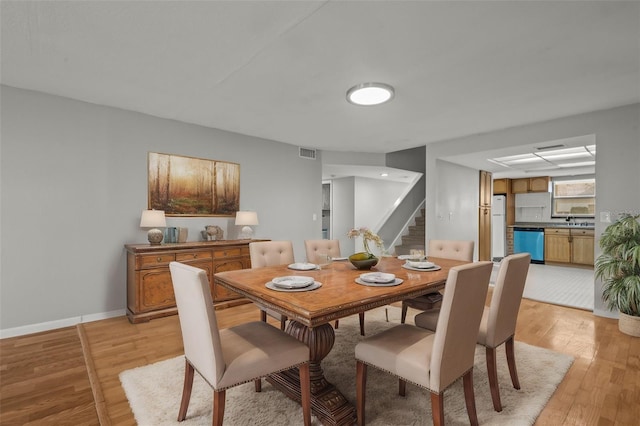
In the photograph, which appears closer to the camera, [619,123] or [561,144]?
[619,123]

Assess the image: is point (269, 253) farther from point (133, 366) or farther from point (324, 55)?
point (324, 55)

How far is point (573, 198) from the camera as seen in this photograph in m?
7.76

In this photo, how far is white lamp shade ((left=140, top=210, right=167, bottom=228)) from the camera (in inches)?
141

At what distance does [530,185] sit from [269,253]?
7.86 metres

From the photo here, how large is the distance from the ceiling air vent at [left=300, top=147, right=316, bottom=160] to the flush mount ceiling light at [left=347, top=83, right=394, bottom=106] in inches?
95.1

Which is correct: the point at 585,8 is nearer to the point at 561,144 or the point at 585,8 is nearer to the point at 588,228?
the point at 561,144

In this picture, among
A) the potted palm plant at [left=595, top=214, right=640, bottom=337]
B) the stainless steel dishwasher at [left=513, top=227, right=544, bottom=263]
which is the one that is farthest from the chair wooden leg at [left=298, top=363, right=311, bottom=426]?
the stainless steel dishwasher at [left=513, top=227, right=544, bottom=263]

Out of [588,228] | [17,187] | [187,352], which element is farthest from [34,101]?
[588,228]

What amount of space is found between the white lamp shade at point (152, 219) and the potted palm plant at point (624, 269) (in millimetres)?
→ 4911

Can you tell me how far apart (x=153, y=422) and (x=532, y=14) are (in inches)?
132

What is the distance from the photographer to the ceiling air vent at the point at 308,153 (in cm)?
561

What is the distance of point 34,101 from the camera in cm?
320

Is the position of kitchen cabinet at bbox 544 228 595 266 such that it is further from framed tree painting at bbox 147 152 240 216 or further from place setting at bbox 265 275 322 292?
place setting at bbox 265 275 322 292

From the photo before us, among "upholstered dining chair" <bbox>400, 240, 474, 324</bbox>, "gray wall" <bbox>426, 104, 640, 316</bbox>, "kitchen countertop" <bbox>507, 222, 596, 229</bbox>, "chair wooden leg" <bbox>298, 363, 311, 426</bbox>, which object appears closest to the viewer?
"chair wooden leg" <bbox>298, 363, 311, 426</bbox>
